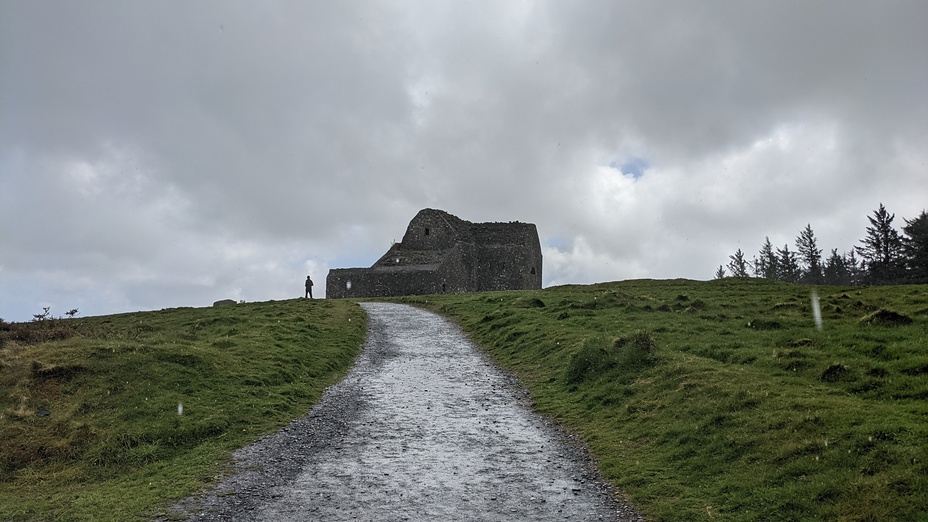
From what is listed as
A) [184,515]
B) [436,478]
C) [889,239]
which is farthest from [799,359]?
[889,239]

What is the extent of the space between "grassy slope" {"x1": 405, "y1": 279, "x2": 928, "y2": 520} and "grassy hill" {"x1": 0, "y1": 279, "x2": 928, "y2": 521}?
0.04 m

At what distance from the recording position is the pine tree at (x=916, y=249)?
67875 mm

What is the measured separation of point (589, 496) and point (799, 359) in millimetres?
9392

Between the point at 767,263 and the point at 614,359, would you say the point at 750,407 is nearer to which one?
the point at 614,359

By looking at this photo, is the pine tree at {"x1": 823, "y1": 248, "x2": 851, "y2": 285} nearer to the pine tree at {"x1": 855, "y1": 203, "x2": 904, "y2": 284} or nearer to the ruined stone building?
the pine tree at {"x1": 855, "y1": 203, "x2": 904, "y2": 284}

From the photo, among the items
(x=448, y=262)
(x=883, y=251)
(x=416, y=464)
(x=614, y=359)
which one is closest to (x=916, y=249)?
(x=883, y=251)

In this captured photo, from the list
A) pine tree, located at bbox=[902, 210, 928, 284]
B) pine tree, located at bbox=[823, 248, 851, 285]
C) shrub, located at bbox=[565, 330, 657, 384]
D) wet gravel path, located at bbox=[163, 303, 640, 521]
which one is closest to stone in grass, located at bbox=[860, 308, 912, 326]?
shrub, located at bbox=[565, 330, 657, 384]

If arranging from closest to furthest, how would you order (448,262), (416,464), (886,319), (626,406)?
(416,464)
(626,406)
(886,319)
(448,262)

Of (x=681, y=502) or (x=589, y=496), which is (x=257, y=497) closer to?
(x=589, y=496)

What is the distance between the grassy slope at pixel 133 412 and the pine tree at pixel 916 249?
7174 centimetres

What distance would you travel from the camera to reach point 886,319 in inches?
819

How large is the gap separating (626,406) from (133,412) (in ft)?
42.8

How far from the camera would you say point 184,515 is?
10.0 meters

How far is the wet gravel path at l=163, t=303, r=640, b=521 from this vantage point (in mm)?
10141
